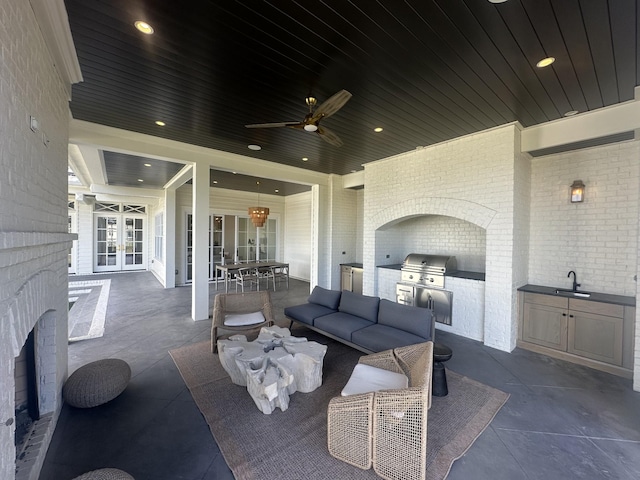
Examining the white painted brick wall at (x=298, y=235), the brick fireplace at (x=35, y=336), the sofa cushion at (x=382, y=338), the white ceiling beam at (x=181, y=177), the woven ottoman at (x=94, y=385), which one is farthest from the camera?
the white painted brick wall at (x=298, y=235)

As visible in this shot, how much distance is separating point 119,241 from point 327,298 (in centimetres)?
995

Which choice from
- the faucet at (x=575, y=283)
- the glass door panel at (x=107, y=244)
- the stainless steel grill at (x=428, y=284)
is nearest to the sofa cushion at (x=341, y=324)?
the stainless steel grill at (x=428, y=284)

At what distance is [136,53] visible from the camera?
241 cm

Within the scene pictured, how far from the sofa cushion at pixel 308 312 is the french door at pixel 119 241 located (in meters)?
9.43

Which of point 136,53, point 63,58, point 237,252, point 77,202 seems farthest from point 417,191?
point 77,202

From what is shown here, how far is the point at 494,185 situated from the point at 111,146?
576 centimetres

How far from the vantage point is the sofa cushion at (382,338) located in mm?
3064

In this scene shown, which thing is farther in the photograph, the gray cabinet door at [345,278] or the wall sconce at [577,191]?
the gray cabinet door at [345,278]

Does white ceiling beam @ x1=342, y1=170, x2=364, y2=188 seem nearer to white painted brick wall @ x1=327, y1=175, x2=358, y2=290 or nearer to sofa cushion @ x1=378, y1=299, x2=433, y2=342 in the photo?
white painted brick wall @ x1=327, y1=175, x2=358, y2=290

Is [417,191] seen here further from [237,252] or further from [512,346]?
[237,252]

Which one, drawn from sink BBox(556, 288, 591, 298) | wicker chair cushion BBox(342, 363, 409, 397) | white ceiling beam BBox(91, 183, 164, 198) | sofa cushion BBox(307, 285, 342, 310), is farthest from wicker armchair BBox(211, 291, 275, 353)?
white ceiling beam BBox(91, 183, 164, 198)

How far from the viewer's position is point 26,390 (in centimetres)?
219

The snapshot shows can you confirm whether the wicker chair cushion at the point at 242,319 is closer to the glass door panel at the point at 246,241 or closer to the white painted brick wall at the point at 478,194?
the white painted brick wall at the point at 478,194

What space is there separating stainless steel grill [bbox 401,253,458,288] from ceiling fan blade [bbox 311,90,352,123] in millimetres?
3265
